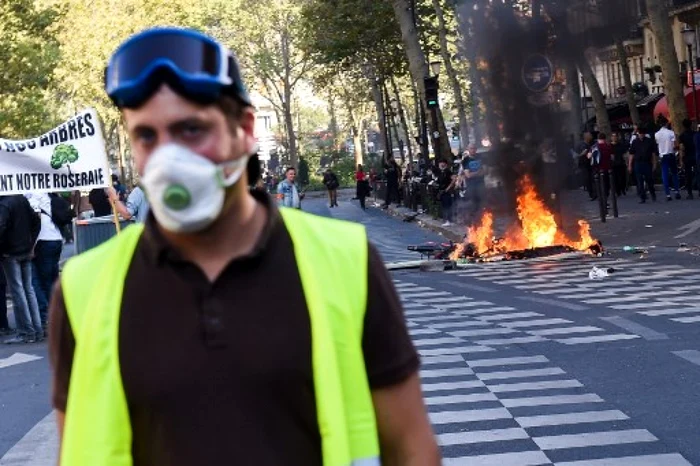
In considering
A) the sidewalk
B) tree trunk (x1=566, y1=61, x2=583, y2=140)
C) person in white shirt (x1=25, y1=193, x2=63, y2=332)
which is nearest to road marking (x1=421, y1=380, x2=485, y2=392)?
person in white shirt (x1=25, y1=193, x2=63, y2=332)

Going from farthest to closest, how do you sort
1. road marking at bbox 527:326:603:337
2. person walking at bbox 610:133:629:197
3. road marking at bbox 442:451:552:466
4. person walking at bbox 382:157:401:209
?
1. person walking at bbox 382:157:401:209
2. person walking at bbox 610:133:629:197
3. road marking at bbox 527:326:603:337
4. road marking at bbox 442:451:552:466

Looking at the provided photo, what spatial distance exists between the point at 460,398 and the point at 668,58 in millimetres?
27047

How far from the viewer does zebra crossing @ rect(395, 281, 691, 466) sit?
8242mm

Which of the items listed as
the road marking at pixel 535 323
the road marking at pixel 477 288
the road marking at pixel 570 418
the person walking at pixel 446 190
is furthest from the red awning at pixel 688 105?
the road marking at pixel 570 418

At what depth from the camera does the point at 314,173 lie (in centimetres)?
9856

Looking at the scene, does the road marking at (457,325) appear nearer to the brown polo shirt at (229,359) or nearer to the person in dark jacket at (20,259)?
the person in dark jacket at (20,259)

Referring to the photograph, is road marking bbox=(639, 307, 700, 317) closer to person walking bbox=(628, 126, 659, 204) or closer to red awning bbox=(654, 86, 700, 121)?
person walking bbox=(628, 126, 659, 204)

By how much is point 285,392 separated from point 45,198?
1474 centimetres

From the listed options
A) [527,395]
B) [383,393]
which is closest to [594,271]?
[527,395]

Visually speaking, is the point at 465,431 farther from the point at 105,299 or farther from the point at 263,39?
the point at 263,39

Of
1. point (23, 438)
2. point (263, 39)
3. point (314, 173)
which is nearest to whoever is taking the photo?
point (23, 438)

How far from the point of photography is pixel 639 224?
27344 mm

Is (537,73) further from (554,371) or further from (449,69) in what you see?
(449,69)

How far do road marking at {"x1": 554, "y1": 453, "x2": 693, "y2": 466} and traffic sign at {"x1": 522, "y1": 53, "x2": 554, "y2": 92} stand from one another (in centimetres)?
1830
